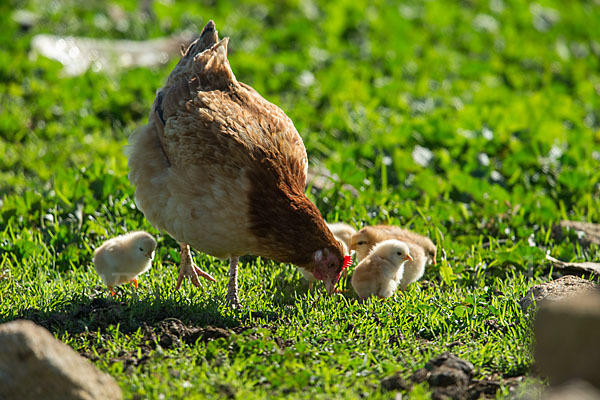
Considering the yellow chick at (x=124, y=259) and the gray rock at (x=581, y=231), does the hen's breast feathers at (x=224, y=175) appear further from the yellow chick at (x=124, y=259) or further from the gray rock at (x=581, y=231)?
the gray rock at (x=581, y=231)

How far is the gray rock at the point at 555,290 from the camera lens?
4.80 metres

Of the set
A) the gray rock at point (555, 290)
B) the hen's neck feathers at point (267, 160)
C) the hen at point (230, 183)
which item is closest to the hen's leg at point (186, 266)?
the hen at point (230, 183)

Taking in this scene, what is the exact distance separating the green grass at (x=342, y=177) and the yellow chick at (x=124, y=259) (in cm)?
20

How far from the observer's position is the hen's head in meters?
5.14

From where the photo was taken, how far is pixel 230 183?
4.94m

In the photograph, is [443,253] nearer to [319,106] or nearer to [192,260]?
[192,260]

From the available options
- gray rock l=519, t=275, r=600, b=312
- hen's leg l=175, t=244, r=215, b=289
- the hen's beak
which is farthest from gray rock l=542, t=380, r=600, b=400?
hen's leg l=175, t=244, r=215, b=289

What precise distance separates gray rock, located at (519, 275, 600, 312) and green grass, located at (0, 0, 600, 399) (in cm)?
17

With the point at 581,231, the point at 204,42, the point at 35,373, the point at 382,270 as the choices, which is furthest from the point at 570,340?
the point at 204,42

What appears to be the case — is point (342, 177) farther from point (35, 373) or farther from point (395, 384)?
point (35, 373)

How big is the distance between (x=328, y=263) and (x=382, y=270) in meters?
0.42

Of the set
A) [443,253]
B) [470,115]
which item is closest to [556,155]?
[470,115]

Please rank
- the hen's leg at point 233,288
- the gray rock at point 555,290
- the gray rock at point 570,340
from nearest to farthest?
the gray rock at point 570,340, the gray rock at point 555,290, the hen's leg at point 233,288

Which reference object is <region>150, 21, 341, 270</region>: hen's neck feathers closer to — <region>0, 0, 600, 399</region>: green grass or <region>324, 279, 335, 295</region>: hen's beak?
<region>324, 279, 335, 295</region>: hen's beak
